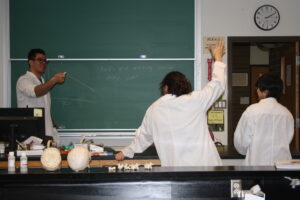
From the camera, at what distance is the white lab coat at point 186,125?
2572mm

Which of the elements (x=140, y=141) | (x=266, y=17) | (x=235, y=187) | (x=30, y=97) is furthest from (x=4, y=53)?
(x=235, y=187)

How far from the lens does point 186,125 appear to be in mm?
2582

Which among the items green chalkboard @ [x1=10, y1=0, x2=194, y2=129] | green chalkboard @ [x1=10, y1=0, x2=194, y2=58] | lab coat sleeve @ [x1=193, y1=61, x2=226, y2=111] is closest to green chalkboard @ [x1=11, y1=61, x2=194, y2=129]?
green chalkboard @ [x1=10, y1=0, x2=194, y2=129]

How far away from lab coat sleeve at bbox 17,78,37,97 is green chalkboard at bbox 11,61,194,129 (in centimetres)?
80

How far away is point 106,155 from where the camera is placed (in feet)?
9.57

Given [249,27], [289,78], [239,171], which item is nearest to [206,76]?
[249,27]

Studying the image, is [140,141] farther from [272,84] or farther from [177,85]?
[272,84]

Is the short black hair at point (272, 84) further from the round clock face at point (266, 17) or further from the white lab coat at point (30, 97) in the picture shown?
the white lab coat at point (30, 97)

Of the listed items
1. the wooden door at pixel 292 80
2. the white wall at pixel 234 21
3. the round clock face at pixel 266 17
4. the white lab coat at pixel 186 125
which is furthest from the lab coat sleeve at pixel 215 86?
the wooden door at pixel 292 80

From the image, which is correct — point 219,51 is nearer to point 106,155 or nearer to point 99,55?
point 106,155

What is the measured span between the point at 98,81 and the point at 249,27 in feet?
6.37

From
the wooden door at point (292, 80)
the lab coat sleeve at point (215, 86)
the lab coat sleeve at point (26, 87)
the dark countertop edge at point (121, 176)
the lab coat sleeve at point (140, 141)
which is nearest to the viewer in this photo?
the dark countertop edge at point (121, 176)

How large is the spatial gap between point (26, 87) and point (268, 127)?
231cm

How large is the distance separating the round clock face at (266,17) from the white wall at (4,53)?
3.00 metres
